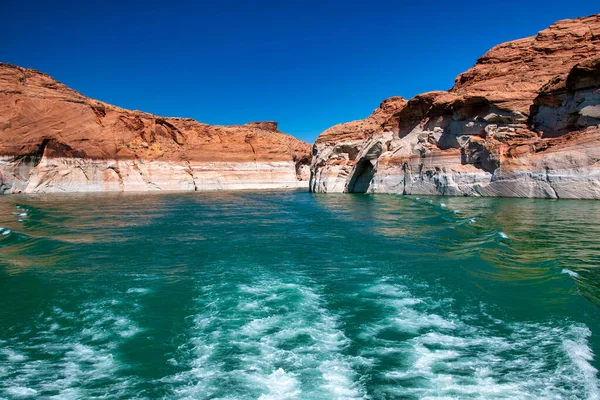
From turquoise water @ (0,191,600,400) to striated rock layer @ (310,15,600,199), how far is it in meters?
12.7

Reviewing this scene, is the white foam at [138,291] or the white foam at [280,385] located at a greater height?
the white foam at [138,291]

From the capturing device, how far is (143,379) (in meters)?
3.85

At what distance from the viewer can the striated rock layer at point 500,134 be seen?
20.9 m

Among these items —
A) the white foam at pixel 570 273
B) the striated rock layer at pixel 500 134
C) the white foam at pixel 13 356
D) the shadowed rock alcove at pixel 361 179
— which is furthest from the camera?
the shadowed rock alcove at pixel 361 179

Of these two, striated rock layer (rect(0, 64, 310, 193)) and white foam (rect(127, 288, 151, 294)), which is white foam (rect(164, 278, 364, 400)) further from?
striated rock layer (rect(0, 64, 310, 193))

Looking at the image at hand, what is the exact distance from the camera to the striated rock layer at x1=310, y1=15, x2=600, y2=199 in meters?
20.9

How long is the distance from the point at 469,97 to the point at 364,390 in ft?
90.7

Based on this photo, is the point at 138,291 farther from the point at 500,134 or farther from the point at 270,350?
the point at 500,134

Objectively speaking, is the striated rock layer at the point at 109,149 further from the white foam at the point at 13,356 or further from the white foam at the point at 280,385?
the white foam at the point at 280,385

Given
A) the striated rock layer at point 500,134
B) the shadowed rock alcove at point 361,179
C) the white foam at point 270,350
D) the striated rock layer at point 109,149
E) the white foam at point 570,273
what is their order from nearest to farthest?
1. the white foam at point 270,350
2. the white foam at point 570,273
3. the striated rock layer at point 500,134
4. the shadowed rock alcove at point 361,179
5. the striated rock layer at point 109,149

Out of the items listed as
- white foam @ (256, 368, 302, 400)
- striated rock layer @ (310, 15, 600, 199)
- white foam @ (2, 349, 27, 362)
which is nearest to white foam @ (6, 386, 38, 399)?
white foam @ (2, 349, 27, 362)

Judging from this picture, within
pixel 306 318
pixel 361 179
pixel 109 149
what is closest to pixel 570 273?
pixel 306 318

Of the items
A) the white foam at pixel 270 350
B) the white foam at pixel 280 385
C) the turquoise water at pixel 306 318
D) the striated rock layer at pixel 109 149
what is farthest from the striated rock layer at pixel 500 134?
the striated rock layer at pixel 109 149

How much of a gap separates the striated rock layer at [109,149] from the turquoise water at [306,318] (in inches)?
1503
